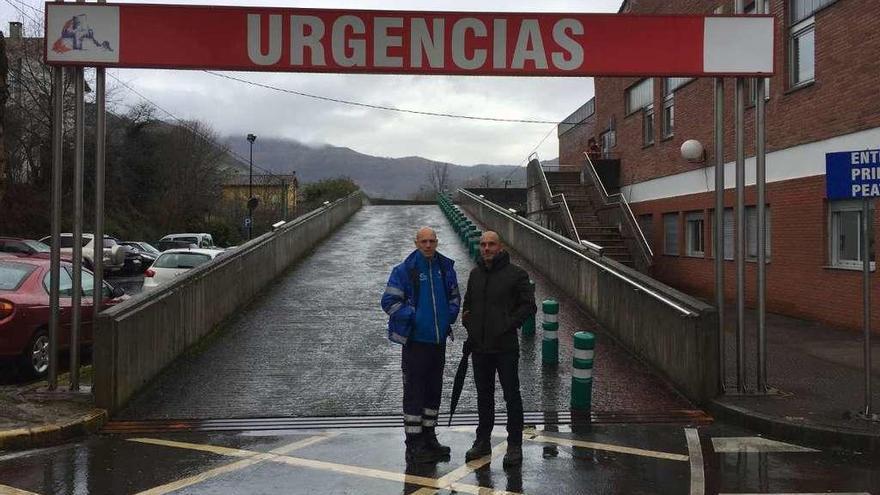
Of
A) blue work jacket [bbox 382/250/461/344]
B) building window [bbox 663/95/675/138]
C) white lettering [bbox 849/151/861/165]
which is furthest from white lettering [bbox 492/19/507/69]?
building window [bbox 663/95/675/138]

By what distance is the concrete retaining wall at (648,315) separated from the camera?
307 inches

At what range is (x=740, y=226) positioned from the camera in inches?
322

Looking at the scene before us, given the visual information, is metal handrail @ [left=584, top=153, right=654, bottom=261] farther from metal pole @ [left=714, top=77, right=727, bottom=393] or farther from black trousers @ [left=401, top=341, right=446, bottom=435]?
black trousers @ [left=401, top=341, right=446, bottom=435]

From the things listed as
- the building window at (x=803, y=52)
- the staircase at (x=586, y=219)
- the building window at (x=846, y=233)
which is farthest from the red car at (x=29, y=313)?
the staircase at (x=586, y=219)

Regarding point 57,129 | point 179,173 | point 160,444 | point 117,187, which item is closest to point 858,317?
point 160,444

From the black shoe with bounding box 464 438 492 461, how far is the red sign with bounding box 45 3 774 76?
3917 millimetres

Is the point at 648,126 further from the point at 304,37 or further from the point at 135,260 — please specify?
the point at 135,260

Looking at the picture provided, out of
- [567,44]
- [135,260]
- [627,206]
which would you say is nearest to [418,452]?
[567,44]

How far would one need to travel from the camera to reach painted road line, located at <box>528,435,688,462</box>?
6.17 meters

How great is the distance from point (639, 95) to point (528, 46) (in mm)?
17059

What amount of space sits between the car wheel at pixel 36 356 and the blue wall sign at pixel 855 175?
8484mm

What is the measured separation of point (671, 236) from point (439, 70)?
47.5 feet

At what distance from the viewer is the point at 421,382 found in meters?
6.03

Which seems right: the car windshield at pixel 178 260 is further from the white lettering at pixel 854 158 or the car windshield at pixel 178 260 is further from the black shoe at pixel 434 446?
the white lettering at pixel 854 158
